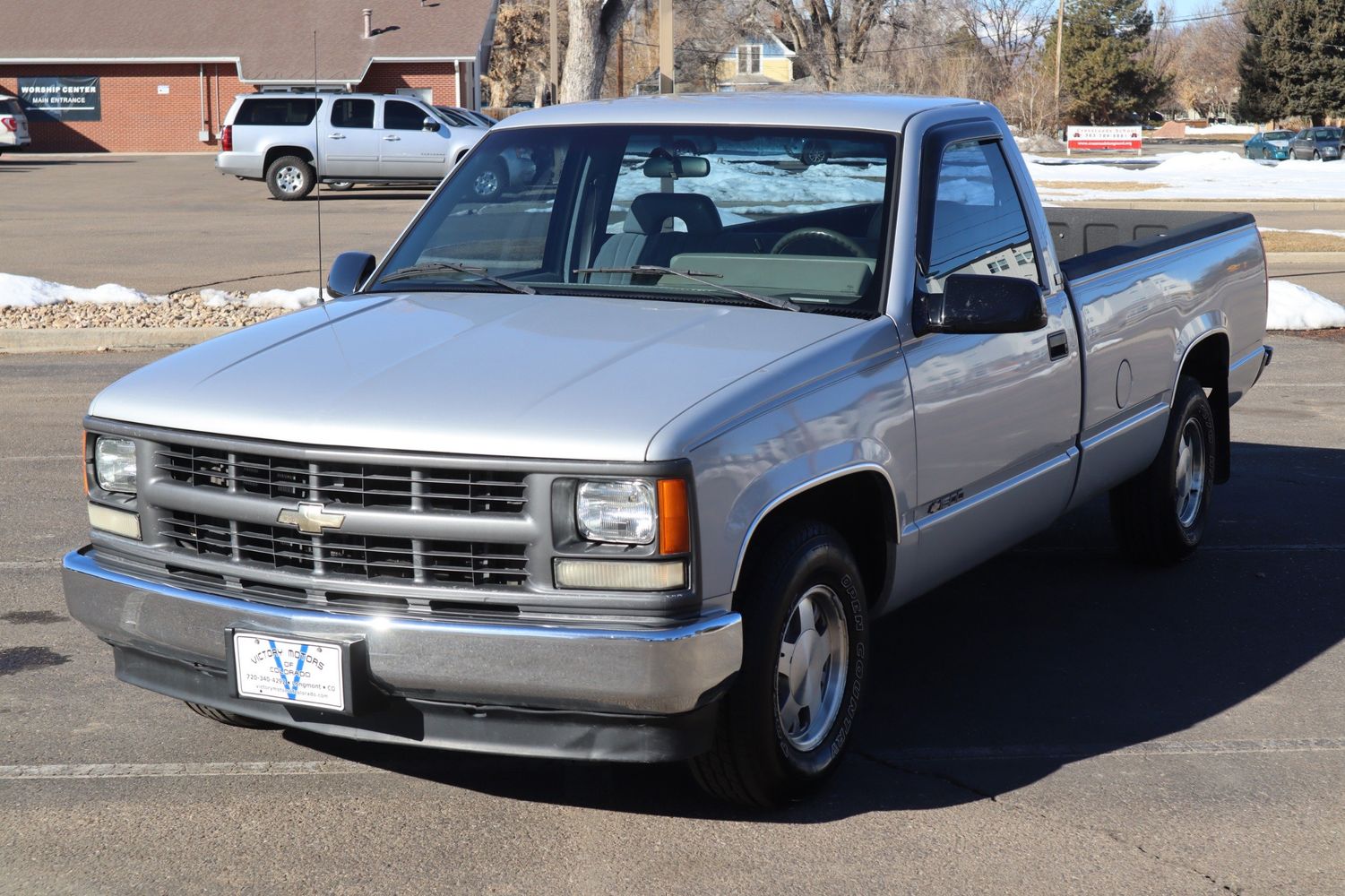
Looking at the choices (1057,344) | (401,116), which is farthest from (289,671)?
(401,116)

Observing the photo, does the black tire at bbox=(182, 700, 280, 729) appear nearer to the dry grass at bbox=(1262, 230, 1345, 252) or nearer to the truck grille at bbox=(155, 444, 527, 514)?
the truck grille at bbox=(155, 444, 527, 514)

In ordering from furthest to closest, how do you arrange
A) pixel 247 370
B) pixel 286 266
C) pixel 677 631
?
pixel 286 266
pixel 247 370
pixel 677 631

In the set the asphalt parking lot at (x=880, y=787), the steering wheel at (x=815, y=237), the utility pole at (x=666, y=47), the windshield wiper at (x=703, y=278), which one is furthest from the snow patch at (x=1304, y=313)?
the windshield wiper at (x=703, y=278)

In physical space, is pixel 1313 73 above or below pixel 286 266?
above

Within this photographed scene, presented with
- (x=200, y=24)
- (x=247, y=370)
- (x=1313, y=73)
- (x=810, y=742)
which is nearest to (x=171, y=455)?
(x=247, y=370)

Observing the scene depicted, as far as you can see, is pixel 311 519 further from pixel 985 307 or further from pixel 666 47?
pixel 666 47

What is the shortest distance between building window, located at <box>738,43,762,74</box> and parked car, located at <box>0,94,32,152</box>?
47578mm

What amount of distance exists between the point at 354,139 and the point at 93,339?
18197 mm

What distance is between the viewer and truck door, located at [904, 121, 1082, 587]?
4711mm

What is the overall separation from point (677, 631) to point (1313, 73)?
250 feet

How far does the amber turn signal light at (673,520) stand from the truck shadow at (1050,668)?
0.99 metres

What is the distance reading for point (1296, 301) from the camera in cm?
1423

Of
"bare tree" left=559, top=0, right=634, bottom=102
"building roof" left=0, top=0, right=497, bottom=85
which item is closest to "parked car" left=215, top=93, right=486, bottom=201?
"bare tree" left=559, top=0, right=634, bottom=102

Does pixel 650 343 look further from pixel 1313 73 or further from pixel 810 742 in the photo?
pixel 1313 73
